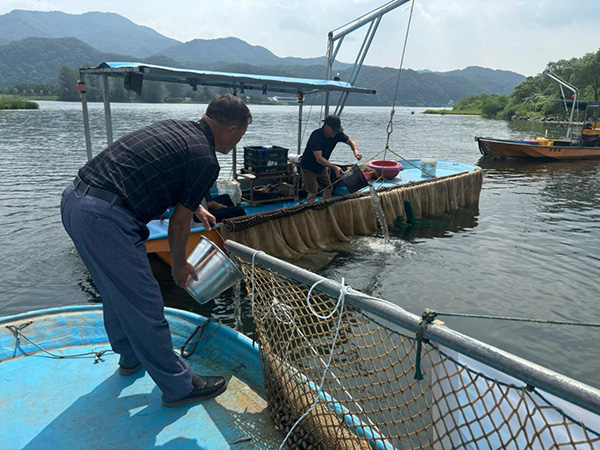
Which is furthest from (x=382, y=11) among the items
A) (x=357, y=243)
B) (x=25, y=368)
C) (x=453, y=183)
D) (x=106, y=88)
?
(x=25, y=368)

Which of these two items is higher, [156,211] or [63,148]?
[156,211]

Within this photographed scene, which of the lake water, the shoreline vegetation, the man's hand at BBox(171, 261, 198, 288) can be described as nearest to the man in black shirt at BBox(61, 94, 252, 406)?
the man's hand at BBox(171, 261, 198, 288)

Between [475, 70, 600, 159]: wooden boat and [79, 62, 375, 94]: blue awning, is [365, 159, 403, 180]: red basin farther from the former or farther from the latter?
[475, 70, 600, 159]: wooden boat

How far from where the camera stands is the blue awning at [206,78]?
6121mm

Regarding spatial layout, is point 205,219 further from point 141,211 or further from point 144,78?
point 144,78

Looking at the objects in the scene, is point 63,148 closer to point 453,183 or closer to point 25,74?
point 453,183

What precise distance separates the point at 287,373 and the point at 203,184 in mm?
1301

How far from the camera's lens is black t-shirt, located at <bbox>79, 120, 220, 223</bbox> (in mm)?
2305

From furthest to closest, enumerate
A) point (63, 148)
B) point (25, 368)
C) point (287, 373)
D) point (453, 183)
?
1. point (63, 148)
2. point (453, 183)
3. point (25, 368)
4. point (287, 373)

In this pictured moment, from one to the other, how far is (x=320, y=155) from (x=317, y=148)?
158 millimetres

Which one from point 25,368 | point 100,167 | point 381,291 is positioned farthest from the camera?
point 381,291

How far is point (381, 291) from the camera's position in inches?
282

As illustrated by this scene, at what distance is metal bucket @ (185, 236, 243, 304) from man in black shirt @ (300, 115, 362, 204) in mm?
5313

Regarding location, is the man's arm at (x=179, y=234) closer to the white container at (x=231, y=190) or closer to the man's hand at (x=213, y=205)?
the man's hand at (x=213, y=205)
